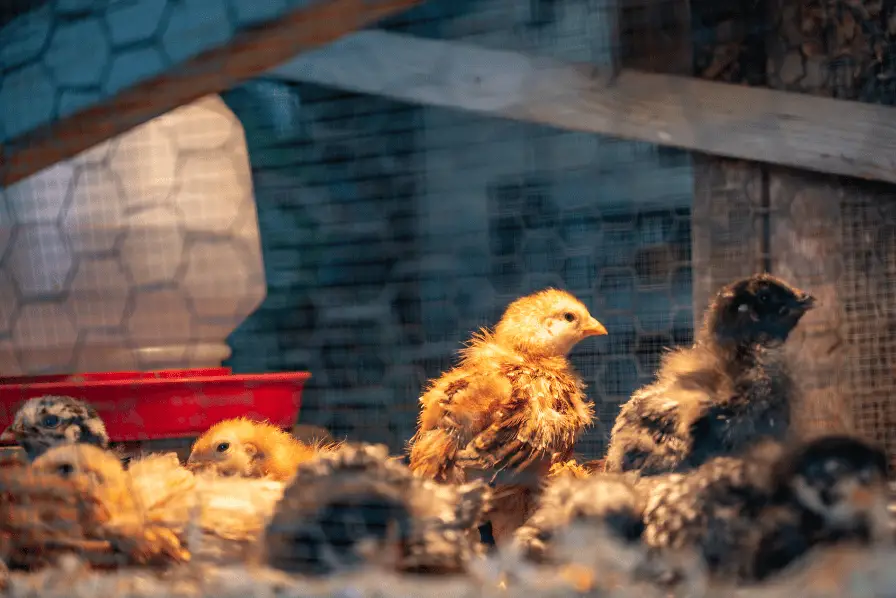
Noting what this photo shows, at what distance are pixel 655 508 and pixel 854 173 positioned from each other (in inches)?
22.9

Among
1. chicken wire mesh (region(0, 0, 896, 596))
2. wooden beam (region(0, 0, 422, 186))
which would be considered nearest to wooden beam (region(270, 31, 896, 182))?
chicken wire mesh (region(0, 0, 896, 596))

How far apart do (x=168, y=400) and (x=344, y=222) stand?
463 mm

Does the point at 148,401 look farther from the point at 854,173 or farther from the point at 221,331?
the point at 854,173

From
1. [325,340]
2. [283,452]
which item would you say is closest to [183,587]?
[325,340]

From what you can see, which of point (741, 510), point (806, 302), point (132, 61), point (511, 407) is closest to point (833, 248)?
point (806, 302)

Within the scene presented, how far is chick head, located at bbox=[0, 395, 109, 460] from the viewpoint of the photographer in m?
1.20

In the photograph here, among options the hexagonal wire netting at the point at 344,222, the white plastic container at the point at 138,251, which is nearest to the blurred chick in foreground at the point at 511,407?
the hexagonal wire netting at the point at 344,222

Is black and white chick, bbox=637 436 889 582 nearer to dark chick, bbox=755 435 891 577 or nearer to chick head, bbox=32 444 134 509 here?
dark chick, bbox=755 435 891 577

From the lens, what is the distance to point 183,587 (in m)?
0.77

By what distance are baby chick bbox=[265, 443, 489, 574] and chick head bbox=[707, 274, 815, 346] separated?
419 mm

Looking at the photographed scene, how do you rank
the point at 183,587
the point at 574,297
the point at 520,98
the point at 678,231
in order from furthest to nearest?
the point at 574,297, the point at 678,231, the point at 520,98, the point at 183,587

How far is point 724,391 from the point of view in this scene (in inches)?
38.0

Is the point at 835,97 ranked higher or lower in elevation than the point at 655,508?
higher

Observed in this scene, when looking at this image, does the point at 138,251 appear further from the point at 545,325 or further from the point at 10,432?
the point at 545,325
